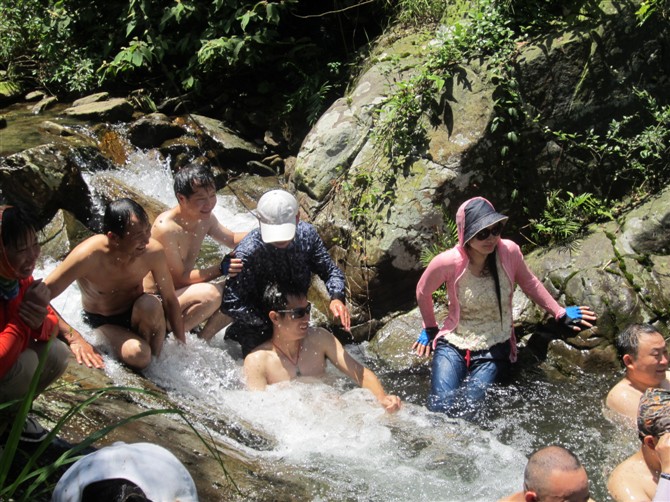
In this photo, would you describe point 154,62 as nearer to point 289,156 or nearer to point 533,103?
point 289,156

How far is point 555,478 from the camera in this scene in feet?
9.72

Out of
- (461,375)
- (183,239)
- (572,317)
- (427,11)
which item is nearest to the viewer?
(461,375)

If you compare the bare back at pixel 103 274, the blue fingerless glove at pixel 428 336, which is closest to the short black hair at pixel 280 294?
the bare back at pixel 103 274

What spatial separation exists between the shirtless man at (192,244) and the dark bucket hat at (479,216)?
1.75 meters

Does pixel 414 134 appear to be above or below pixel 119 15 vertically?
below

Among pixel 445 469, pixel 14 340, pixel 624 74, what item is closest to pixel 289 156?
pixel 624 74

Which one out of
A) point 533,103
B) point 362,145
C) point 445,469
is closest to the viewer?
point 445,469

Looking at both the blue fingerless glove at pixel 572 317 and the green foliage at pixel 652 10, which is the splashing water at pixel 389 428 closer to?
the blue fingerless glove at pixel 572 317

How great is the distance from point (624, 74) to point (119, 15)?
6971 mm

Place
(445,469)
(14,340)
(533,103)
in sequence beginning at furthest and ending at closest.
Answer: (533,103), (445,469), (14,340)

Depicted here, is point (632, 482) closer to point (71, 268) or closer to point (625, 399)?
point (625, 399)

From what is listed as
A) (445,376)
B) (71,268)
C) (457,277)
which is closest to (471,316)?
(457,277)

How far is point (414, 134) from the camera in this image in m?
6.84

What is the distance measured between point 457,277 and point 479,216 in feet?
1.62
